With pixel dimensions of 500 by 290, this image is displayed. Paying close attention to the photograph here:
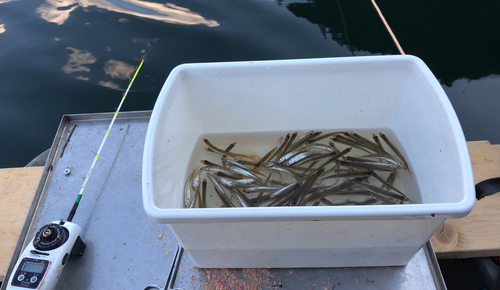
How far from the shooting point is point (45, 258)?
1073mm

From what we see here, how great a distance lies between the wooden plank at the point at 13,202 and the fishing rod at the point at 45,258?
11.9 inches

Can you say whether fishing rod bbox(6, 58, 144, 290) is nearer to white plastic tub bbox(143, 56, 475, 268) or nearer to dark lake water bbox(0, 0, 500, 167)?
white plastic tub bbox(143, 56, 475, 268)

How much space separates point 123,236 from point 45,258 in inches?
12.1

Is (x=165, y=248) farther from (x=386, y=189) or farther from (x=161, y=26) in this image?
(x=161, y=26)

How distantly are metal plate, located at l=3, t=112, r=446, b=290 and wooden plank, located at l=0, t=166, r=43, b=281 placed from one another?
0.09m

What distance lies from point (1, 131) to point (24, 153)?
0.30m

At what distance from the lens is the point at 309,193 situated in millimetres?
1415

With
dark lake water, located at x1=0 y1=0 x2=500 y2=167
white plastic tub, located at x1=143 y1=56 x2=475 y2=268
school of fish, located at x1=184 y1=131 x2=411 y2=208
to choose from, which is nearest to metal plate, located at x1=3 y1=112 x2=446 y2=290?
white plastic tub, located at x1=143 y1=56 x2=475 y2=268

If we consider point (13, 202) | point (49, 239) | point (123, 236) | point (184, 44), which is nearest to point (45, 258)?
point (49, 239)

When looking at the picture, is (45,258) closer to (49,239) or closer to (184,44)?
(49,239)

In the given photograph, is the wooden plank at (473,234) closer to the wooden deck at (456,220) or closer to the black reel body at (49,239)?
the wooden deck at (456,220)

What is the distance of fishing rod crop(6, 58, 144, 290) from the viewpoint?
103 centimetres

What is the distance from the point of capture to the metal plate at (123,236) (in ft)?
3.63

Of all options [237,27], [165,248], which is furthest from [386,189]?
[237,27]
